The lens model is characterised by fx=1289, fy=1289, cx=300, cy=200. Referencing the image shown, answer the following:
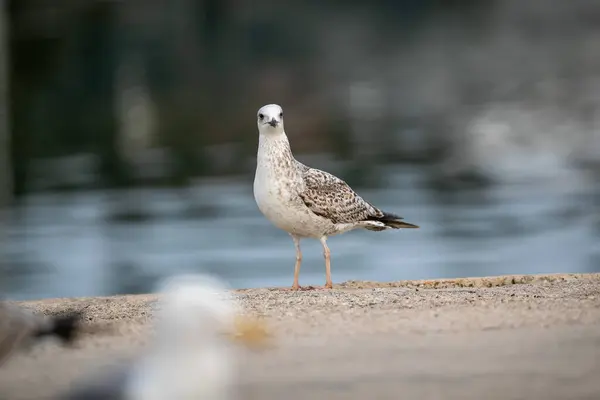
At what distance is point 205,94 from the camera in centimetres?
4222

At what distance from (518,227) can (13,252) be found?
7.54 meters

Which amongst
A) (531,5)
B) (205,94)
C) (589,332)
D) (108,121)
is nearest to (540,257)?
(589,332)

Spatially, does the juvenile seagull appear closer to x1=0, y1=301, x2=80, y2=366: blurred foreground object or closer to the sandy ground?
the sandy ground

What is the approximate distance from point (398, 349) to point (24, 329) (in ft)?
6.51

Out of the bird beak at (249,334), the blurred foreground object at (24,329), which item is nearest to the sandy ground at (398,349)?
the blurred foreground object at (24,329)

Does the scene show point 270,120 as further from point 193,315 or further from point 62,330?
point 193,315

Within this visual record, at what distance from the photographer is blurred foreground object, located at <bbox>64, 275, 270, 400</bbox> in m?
5.06

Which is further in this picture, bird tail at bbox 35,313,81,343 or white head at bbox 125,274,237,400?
bird tail at bbox 35,313,81,343

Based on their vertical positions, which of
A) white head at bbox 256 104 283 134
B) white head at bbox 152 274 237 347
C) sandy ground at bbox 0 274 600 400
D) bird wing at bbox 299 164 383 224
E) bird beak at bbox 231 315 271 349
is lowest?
sandy ground at bbox 0 274 600 400

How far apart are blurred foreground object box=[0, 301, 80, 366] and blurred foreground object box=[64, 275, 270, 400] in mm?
1413

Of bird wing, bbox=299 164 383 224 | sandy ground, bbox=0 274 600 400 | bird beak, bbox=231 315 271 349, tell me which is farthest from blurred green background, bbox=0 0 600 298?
bird beak, bbox=231 315 271 349

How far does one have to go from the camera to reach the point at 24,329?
6.85 metres

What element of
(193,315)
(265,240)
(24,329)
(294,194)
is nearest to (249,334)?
(193,315)

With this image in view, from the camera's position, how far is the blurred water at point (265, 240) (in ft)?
51.8
